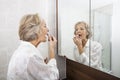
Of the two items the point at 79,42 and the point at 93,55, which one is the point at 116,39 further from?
the point at 79,42

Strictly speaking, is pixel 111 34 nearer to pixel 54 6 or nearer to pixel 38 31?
pixel 38 31

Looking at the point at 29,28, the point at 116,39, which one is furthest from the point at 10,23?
the point at 116,39

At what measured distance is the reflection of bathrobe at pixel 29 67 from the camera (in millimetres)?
887

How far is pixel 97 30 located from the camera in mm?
1069

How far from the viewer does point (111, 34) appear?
960 mm

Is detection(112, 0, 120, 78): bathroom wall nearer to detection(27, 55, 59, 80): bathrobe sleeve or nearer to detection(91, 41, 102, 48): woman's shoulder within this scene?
detection(91, 41, 102, 48): woman's shoulder

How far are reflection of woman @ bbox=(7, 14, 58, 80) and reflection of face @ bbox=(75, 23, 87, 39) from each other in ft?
1.04

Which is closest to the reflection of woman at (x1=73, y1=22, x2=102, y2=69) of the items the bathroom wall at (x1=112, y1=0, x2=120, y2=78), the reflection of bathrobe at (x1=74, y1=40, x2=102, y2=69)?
the reflection of bathrobe at (x1=74, y1=40, x2=102, y2=69)

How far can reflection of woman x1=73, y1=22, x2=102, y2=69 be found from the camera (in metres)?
1.08

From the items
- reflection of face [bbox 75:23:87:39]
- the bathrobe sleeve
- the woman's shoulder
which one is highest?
reflection of face [bbox 75:23:87:39]

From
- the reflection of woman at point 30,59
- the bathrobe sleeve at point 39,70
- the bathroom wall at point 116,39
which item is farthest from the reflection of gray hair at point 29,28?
the bathroom wall at point 116,39

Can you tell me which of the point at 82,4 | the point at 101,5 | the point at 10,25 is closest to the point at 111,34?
the point at 101,5

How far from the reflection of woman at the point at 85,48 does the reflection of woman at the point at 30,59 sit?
0.30 metres

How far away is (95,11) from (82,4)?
0.18 meters
